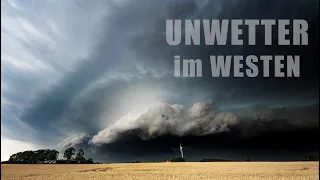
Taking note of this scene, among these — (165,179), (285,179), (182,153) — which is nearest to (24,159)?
(182,153)

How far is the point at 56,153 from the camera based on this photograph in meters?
147

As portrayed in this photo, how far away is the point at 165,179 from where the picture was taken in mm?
43562

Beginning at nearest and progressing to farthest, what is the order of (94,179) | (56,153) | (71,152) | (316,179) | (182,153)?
(316,179) < (94,179) < (182,153) < (71,152) < (56,153)

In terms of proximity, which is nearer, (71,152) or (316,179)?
(316,179)

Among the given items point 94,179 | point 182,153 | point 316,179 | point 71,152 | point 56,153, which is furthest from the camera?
point 56,153

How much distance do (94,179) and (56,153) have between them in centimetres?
10798

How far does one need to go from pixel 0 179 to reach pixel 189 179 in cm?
2592

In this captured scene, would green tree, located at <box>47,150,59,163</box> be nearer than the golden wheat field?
No

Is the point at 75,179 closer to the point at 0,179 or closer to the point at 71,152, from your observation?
the point at 0,179

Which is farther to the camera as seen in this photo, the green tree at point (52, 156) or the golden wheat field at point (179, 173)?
the green tree at point (52, 156)

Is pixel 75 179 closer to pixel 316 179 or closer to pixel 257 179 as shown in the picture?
pixel 257 179

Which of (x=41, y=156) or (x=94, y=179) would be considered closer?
(x=94, y=179)

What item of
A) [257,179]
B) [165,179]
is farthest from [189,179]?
[257,179]

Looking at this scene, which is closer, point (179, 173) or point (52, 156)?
point (179, 173)
